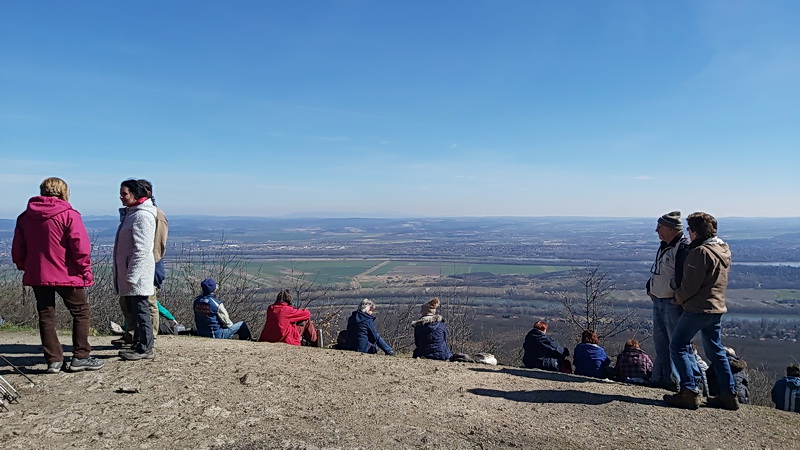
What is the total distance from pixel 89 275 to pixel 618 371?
20.6 feet

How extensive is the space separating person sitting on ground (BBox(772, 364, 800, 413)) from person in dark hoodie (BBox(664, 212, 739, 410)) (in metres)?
1.89

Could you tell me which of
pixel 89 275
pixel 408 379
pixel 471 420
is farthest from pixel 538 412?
pixel 89 275

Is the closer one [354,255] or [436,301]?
[436,301]

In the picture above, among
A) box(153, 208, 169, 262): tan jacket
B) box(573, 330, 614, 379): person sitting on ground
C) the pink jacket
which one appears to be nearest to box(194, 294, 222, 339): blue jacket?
box(153, 208, 169, 262): tan jacket

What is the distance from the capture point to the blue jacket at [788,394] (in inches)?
239

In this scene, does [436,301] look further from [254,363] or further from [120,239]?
[120,239]

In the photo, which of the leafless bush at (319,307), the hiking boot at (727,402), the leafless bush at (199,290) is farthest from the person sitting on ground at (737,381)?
the leafless bush at (199,290)

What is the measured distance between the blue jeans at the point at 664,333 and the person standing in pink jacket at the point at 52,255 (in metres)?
5.96

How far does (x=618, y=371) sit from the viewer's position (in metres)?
6.42

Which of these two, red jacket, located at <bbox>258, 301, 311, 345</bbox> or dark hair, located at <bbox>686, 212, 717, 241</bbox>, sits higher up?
dark hair, located at <bbox>686, 212, 717, 241</bbox>

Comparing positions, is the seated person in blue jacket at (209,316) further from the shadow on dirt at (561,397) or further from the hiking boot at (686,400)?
the hiking boot at (686,400)

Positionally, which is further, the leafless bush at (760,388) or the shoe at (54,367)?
the leafless bush at (760,388)

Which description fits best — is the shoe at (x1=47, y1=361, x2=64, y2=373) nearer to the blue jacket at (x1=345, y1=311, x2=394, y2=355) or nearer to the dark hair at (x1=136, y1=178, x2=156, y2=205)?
the dark hair at (x1=136, y1=178, x2=156, y2=205)

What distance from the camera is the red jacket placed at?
768 cm
